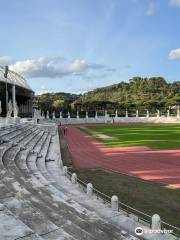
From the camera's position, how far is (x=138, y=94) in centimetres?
13950

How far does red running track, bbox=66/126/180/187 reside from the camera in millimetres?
20114

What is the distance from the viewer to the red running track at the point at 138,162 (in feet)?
66.0

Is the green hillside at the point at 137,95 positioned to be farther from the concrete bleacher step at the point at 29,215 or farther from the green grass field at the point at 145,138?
the concrete bleacher step at the point at 29,215

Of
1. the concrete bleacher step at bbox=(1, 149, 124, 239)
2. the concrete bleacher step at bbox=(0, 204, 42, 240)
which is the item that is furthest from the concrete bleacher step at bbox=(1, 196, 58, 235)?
the concrete bleacher step at bbox=(1, 149, 124, 239)

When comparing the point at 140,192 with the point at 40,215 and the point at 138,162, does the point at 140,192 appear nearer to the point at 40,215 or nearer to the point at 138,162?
the point at 40,215

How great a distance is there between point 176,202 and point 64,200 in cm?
533

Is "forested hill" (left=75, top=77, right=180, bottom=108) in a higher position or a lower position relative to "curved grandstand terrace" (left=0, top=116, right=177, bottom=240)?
higher

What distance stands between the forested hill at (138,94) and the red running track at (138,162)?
8478 centimetres

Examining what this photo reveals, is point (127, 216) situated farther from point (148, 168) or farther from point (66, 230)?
point (148, 168)

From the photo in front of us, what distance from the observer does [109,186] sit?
57.1 ft

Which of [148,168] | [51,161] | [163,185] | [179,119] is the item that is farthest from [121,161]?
[179,119]

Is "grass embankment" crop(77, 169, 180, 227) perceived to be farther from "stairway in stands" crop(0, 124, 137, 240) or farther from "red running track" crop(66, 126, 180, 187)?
"stairway in stands" crop(0, 124, 137, 240)

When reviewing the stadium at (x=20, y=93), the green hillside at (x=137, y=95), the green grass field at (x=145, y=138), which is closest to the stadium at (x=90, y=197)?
the green grass field at (x=145, y=138)

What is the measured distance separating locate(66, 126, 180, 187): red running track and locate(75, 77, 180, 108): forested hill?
278 feet
